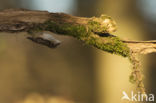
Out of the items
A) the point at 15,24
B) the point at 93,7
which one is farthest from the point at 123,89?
the point at 15,24

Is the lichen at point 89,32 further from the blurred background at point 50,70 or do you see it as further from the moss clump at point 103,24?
the blurred background at point 50,70

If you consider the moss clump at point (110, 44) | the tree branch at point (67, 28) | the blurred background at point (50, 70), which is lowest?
the blurred background at point (50, 70)

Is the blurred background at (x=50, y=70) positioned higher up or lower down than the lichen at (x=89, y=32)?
lower down

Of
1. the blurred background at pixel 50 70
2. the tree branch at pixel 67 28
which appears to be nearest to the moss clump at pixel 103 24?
the tree branch at pixel 67 28

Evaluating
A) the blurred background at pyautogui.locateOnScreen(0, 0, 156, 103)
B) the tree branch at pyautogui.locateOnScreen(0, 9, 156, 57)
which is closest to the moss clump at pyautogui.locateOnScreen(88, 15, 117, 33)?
the tree branch at pyautogui.locateOnScreen(0, 9, 156, 57)

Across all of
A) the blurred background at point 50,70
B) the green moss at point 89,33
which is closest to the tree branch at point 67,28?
the green moss at point 89,33

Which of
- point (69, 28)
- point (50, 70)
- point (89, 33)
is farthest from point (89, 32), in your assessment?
point (50, 70)

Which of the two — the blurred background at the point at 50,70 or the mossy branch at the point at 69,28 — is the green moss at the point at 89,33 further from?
the blurred background at the point at 50,70

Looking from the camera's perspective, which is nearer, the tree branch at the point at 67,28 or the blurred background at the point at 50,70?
the tree branch at the point at 67,28

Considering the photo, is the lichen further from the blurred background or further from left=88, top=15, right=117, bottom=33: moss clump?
the blurred background

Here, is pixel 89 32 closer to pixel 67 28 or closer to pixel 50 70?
pixel 67 28
